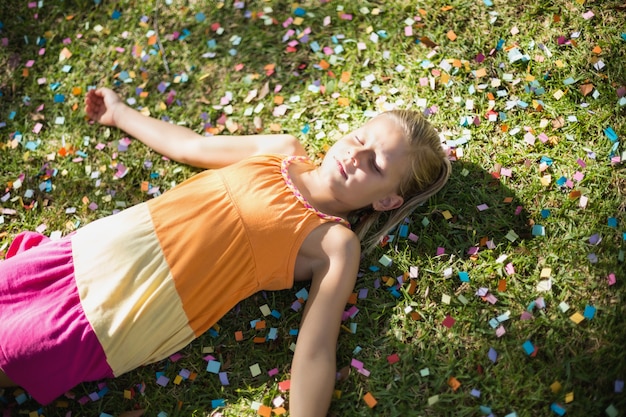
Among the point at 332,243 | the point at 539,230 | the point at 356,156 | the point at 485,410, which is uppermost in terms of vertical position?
the point at 356,156

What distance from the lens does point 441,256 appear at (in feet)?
10.7

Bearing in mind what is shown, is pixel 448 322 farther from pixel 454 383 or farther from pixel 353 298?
pixel 353 298

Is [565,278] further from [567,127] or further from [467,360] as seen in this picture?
[567,127]

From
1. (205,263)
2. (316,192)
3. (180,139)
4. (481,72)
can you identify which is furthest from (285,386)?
(481,72)

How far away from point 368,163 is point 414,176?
0.29 metres

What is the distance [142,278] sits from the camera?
2.95 metres

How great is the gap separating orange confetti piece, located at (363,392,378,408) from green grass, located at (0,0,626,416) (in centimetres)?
2

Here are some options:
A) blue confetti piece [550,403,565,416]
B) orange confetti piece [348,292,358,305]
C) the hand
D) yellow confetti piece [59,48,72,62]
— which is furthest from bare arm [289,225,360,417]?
yellow confetti piece [59,48,72,62]

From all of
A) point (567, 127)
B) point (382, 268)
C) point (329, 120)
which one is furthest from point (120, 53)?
point (567, 127)

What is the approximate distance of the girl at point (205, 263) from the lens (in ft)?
9.36

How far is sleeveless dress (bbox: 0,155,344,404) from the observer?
112 inches

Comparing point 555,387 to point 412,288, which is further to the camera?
point 412,288

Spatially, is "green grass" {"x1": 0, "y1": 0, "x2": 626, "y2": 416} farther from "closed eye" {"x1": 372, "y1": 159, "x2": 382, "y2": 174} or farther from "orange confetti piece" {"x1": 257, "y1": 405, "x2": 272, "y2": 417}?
"closed eye" {"x1": 372, "y1": 159, "x2": 382, "y2": 174}

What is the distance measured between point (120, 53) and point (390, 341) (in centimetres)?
281
